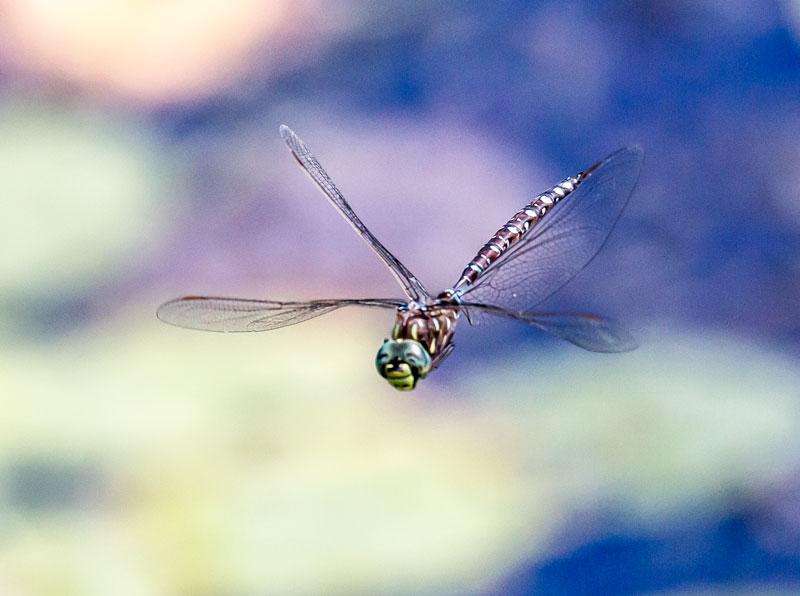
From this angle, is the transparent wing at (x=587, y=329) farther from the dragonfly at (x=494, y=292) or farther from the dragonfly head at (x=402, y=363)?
the dragonfly head at (x=402, y=363)

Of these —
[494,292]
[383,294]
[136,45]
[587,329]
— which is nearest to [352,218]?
[494,292]

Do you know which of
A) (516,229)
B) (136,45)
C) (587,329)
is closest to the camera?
(587,329)

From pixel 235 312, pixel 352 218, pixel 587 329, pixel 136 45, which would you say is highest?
pixel 136 45

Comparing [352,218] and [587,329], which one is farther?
[352,218]

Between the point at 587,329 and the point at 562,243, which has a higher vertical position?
the point at 562,243

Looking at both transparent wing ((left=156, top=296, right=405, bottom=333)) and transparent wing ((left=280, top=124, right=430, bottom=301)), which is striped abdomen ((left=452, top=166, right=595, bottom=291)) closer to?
transparent wing ((left=280, top=124, right=430, bottom=301))

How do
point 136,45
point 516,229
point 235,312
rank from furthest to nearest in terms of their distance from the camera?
point 136,45 → point 516,229 → point 235,312

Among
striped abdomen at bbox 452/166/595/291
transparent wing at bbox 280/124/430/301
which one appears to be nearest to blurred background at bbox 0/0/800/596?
striped abdomen at bbox 452/166/595/291

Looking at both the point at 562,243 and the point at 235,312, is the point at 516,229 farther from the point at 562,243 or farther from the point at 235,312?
the point at 235,312
